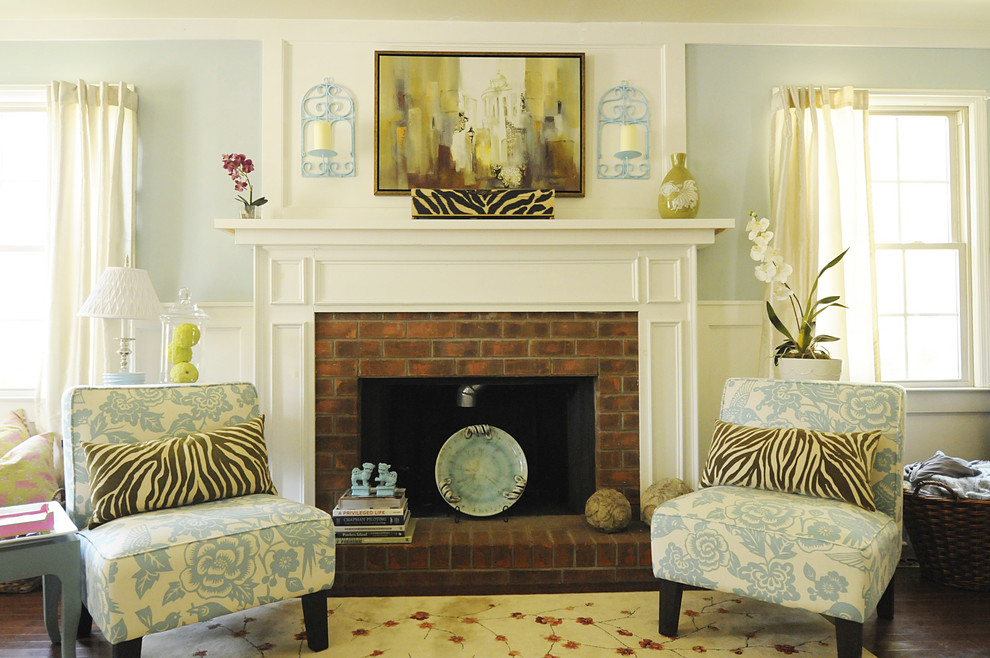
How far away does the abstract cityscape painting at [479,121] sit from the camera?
3070 mm

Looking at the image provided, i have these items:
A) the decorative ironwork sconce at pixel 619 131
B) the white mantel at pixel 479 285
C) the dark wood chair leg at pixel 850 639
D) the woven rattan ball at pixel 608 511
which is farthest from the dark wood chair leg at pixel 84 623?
the decorative ironwork sconce at pixel 619 131

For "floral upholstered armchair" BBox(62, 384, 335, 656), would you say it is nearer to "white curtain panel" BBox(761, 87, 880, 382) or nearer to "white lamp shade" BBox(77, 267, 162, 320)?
"white lamp shade" BBox(77, 267, 162, 320)

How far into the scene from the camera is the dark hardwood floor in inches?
80.0

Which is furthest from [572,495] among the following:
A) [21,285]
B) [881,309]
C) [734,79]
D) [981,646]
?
[21,285]

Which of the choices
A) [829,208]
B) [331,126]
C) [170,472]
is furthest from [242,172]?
[829,208]

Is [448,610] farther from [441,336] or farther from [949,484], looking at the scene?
[949,484]

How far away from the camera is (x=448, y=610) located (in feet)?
7.72

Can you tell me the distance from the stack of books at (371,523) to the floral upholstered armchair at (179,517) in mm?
445

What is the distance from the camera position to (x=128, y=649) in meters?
1.75

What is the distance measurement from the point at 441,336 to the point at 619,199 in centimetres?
109

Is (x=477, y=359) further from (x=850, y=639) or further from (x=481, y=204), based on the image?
(x=850, y=639)

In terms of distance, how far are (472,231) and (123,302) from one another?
1.48 meters

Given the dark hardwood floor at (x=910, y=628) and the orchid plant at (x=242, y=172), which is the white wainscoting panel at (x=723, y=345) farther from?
the orchid plant at (x=242, y=172)

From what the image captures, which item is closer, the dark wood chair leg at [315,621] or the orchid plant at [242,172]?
the dark wood chair leg at [315,621]
